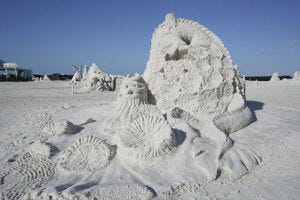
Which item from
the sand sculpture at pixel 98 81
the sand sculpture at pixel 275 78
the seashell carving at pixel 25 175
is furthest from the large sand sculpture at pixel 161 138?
the sand sculpture at pixel 275 78

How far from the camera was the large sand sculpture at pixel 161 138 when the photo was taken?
10.1 feet

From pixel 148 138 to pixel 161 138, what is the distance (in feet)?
0.72

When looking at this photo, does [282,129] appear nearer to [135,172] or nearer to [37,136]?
[135,172]

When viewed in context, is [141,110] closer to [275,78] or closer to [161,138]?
[161,138]

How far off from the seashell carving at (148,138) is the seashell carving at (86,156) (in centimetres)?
24

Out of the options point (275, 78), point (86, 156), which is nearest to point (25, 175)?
point (86, 156)

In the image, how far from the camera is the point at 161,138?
3.42m

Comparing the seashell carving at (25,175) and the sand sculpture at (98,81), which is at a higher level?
the sand sculpture at (98,81)

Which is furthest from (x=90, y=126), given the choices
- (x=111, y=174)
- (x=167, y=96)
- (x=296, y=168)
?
(x=296, y=168)

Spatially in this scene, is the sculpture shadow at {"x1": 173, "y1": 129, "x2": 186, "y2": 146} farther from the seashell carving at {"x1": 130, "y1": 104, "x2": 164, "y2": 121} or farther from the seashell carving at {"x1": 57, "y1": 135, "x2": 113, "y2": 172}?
the seashell carving at {"x1": 57, "y1": 135, "x2": 113, "y2": 172}

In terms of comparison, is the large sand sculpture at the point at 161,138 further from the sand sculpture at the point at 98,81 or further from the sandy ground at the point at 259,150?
the sand sculpture at the point at 98,81

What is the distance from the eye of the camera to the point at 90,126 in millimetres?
5000

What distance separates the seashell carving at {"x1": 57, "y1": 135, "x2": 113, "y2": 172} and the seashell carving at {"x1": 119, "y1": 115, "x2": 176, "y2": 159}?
24cm

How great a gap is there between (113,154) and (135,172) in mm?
483
